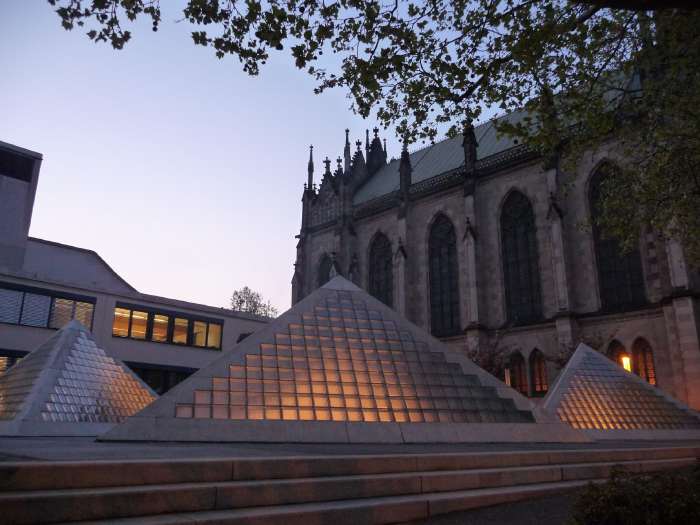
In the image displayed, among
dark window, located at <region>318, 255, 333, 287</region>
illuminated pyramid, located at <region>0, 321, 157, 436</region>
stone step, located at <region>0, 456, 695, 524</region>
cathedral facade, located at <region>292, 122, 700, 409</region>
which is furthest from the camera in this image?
dark window, located at <region>318, 255, 333, 287</region>

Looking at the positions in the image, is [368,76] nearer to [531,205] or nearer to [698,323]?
[698,323]

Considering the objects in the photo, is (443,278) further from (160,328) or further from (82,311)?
(82,311)

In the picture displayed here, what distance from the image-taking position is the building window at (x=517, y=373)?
34.7 m

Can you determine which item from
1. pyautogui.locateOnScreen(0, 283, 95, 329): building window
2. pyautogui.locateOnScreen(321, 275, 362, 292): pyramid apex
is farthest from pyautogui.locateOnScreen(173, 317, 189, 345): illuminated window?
pyautogui.locateOnScreen(321, 275, 362, 292): pyramid apex

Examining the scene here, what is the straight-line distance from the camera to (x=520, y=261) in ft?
120

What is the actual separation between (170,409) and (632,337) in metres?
27.0

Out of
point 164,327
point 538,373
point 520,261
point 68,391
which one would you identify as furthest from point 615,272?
point 164,327

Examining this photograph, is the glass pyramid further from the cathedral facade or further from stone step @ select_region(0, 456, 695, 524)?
the cathedral facade

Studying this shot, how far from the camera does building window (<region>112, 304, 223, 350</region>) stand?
34.7 m

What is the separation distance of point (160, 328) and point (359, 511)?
3307 centimetres

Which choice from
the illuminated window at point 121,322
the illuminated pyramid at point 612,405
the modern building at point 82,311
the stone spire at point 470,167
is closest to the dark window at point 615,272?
the stone spire at point 470,167

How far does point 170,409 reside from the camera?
11.6 metres

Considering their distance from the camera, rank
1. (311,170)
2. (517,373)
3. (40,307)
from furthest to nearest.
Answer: (311,170), (517,373), (40,307)

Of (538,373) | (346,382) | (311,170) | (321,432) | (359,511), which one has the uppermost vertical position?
(311,170)
